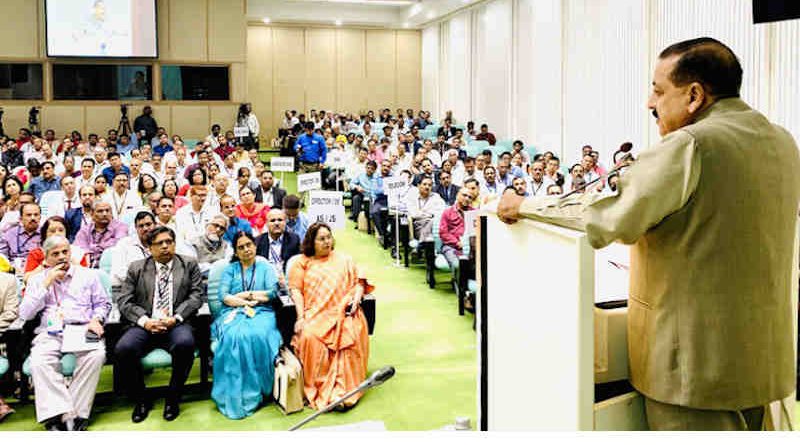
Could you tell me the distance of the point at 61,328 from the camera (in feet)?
14.3

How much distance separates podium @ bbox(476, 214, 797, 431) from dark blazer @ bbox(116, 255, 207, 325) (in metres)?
3.17

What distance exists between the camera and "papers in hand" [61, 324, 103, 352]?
4.21 metres

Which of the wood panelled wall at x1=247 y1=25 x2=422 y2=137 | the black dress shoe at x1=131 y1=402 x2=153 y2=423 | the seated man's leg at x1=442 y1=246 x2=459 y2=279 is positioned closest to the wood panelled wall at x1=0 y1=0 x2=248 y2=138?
the wood panelled wall at x1=247 y1=25 x2=422 y2=137

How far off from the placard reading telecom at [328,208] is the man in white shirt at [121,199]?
220cm

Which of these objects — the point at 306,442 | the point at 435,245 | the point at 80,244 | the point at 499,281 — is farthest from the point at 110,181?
the point at 306,442

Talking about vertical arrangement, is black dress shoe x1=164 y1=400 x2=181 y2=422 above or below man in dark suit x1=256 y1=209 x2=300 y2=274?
below

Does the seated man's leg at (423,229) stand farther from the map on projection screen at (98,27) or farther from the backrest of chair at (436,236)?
the map on projection screen at (98,27)

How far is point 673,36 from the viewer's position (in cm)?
1017

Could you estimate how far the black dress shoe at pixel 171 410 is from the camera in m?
4.28

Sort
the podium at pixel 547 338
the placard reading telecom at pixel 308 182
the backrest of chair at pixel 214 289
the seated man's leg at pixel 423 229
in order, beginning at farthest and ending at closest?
the placard reading telecom at pixel 308 182
the seated man's leg at pixel 423 229
the backrest of chair at pixel 214 289
the podium at pixel 547 338

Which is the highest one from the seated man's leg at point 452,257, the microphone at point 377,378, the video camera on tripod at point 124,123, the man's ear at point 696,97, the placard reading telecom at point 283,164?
the video camera on tripod at point 124,123

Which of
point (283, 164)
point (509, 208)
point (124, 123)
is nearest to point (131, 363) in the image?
point (509, 208)

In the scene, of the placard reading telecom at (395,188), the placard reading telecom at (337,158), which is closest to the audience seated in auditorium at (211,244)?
Result: the placard reading telecom at (395,188)

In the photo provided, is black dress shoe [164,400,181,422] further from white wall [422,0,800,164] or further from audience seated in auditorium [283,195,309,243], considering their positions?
white wall [422,0,800,164]
